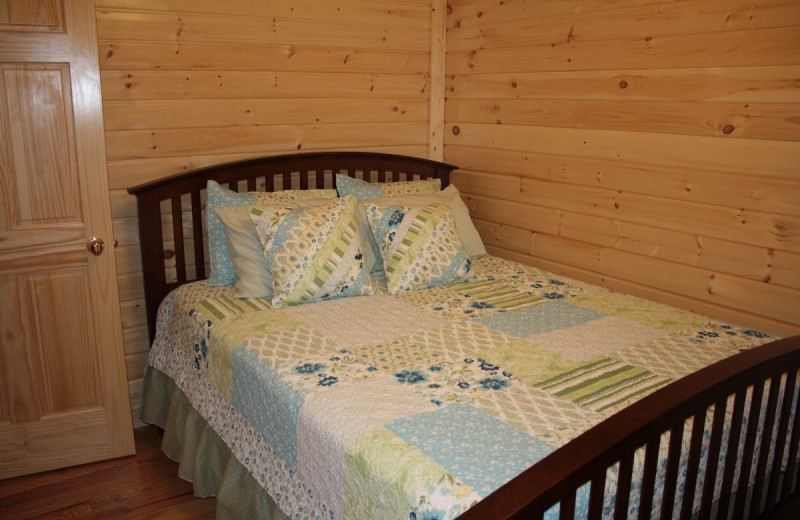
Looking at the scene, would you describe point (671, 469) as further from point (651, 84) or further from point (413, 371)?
point (651, 84)

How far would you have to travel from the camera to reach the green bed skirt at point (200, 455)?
2.04 metres

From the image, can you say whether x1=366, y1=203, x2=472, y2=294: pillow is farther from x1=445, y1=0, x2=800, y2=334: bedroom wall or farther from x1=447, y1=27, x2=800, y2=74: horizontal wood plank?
x1=447, y1=27, x2=800, y2=74: horizontal wood plank

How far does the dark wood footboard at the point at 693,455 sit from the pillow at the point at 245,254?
155cm

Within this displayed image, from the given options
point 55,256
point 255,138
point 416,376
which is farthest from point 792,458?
point 55,256

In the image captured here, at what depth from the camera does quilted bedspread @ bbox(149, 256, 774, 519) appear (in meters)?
1.49

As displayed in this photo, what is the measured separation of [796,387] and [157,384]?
89.6 inches

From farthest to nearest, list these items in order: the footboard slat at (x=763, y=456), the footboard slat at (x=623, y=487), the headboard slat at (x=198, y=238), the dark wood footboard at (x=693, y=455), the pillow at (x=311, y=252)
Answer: the headboard slat at (x=198, y=238)
the pillow at (x=311, y=252)
the footboard slat at (x=763, y=456)
the footboard slat at (x=623, y=487)
the dark wood footboard at (x=693, y=455)

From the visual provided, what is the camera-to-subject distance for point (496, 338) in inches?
85.7

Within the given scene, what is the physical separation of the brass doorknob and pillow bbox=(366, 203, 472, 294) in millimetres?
1028

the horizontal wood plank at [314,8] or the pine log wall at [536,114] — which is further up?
the horizontal wood plank at [314,8]

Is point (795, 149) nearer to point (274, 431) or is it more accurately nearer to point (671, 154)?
point (671, 154)

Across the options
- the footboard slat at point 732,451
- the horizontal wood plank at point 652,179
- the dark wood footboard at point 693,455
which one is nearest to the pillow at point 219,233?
the horizontal wood plank at point 652,179

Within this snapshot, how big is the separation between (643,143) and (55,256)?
89.6 inches

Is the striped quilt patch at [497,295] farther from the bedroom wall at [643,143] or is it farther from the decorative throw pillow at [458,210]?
the bedroom wall at [643,143]
